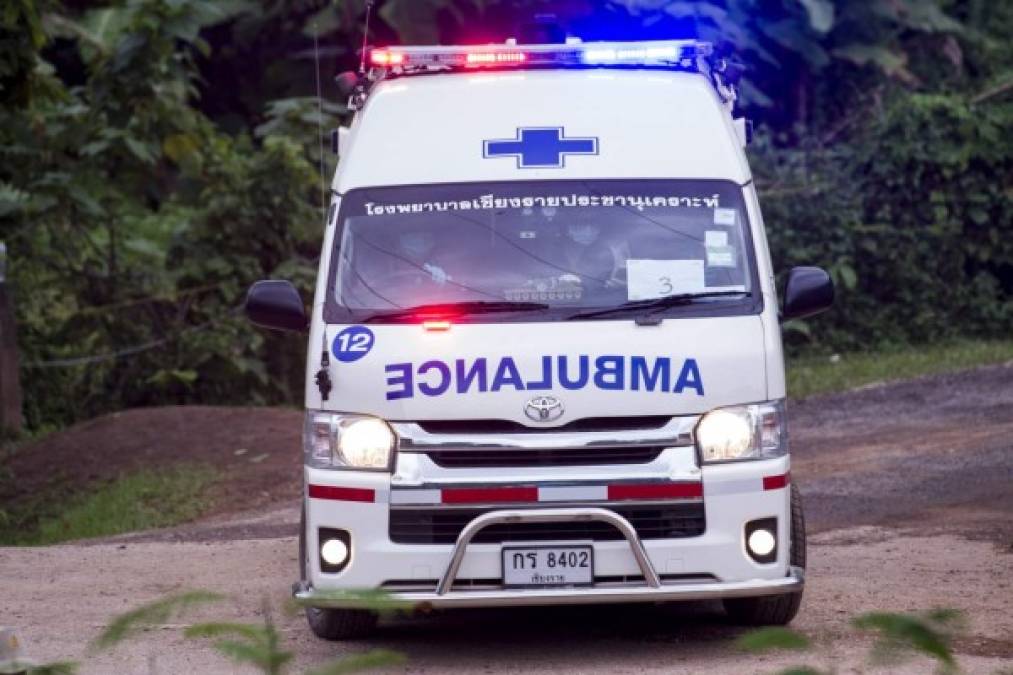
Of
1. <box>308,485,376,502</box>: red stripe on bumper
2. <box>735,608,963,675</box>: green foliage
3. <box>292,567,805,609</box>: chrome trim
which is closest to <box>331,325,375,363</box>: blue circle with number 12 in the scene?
<box>308,485,376,502</box>: red stripe on bumper

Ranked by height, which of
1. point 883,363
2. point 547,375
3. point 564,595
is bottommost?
point 883,363

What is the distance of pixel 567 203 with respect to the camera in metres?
8.03

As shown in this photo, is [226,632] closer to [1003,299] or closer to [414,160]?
[414,160]

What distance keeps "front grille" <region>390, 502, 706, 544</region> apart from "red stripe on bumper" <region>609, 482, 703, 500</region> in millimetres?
35

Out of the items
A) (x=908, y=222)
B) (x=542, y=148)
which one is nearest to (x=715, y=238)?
(x=542, y=148)

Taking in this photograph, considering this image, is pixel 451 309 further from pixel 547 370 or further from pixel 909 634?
pixel 909 634

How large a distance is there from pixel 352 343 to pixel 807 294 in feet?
6.27

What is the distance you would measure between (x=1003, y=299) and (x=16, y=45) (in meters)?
11.8

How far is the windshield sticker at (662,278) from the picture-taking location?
7727mm

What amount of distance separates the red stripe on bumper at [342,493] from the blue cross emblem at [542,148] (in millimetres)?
1641

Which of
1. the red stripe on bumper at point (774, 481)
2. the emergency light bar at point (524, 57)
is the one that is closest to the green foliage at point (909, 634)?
the red stripe on bumper at point (774, 481)

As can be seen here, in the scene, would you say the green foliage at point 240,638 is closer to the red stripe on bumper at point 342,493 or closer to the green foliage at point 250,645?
the green foliage at point 250,645

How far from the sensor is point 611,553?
7.20 metres

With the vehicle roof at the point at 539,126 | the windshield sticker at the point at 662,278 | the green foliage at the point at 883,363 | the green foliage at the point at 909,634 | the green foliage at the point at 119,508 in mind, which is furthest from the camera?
the green foliage at the point at 883,363
